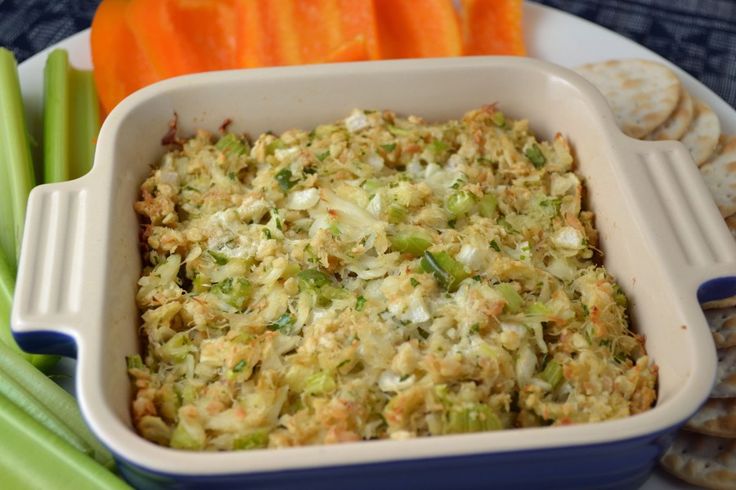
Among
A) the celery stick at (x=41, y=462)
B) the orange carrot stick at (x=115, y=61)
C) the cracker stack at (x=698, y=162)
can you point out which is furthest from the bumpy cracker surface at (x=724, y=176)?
the celery stick at (x=41, y=462)

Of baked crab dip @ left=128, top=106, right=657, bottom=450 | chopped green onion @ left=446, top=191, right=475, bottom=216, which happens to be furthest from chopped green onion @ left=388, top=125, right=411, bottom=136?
chopped green onion @ left=446, top=191, right=475, bottom=216

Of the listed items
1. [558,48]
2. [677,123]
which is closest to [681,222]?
[677,123]

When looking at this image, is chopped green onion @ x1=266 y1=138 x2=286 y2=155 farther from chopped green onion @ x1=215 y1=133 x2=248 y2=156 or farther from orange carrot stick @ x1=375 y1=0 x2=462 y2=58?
orange carrot stick @ x1=375 y1=0 x2=462 y2=58

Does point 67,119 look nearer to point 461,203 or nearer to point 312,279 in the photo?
point 312,279

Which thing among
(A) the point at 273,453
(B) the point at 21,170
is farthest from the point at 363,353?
(B) the point at 21,170

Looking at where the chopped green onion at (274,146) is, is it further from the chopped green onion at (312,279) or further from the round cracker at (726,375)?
the round cracker at (726,375)
